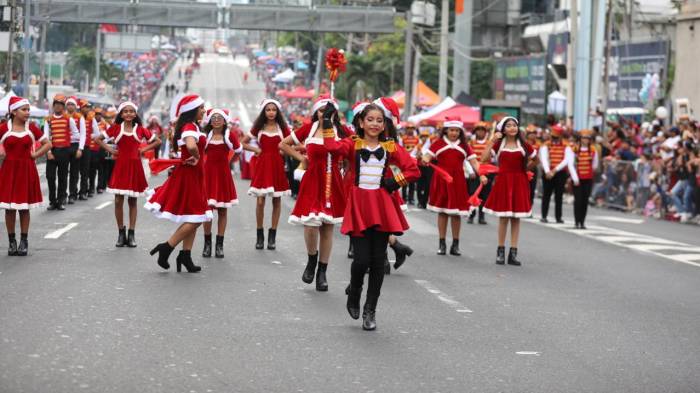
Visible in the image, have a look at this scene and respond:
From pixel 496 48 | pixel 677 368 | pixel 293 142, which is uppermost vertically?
pixel 496 48

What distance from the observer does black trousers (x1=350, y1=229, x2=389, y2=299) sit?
1021cm

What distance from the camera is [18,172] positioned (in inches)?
595

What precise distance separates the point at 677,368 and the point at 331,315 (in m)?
3.00

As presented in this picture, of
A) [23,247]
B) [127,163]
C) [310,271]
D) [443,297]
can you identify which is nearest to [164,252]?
[310,271]

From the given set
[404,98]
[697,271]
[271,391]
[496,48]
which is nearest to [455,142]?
[697,271]

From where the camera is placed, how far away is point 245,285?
12.8 m

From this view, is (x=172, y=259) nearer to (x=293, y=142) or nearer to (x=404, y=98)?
(x=293, y=142)

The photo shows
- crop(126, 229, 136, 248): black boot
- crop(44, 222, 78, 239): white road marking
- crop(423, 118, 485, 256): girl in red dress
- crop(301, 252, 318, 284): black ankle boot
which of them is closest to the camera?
crop(301, 252, 318, 284): black ankle boot

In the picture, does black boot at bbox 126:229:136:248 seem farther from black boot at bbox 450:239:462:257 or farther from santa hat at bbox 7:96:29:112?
black boot at bbox 450:239:462:257

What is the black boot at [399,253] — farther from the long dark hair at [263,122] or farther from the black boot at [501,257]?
the long dark hair at [263,122]

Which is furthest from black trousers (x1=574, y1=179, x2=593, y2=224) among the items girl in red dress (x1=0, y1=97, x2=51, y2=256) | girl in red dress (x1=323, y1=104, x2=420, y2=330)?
girl in red dress (x1=323, y1=104, x2=420, y2=330)

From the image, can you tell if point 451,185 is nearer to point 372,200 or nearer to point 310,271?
point 310,271

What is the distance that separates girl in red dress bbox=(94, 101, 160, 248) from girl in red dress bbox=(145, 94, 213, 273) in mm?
2610

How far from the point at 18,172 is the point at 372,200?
6.25 m
